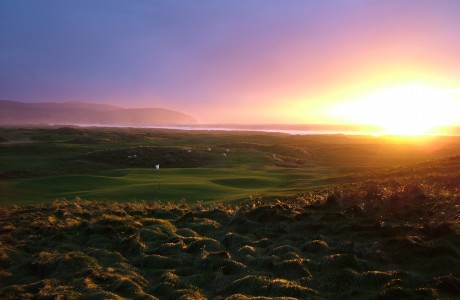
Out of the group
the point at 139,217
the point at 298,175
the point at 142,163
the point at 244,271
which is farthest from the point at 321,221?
the point at 142,163

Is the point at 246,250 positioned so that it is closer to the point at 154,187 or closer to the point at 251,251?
the point at 251,251

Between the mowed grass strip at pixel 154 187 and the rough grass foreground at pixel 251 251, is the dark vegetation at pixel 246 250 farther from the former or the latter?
the mowed grass strip at pixel 154 187

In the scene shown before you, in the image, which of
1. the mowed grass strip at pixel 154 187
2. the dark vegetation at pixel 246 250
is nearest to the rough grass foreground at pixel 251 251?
the dark vegetation at pixel 246 250

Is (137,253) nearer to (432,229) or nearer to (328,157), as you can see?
(432,229)

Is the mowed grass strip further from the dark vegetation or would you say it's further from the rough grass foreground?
the rough grass foreground

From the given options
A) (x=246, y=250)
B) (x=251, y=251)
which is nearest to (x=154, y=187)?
(x=246, y=250)

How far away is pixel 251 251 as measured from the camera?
40.1 feet

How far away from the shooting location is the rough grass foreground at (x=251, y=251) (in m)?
9.25

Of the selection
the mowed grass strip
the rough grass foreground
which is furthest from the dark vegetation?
the mowed grass strip

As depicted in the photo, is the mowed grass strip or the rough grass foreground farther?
the mowed grass strip

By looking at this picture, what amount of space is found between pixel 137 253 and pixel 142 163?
160 ft

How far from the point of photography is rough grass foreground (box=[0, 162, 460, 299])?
30.3ft

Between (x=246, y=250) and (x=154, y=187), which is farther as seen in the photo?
(x=154, y=187)

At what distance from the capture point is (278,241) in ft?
44.5
